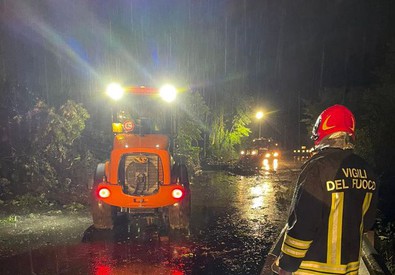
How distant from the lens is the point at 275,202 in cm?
1114

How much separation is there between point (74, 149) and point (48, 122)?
6.05 ft

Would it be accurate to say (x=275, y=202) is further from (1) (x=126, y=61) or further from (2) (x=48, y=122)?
(1) (x=126, y=61)

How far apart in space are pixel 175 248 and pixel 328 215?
4714mm

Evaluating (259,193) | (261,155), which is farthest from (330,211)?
(261,155)

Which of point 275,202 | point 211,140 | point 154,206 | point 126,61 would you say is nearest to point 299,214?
point 154,206

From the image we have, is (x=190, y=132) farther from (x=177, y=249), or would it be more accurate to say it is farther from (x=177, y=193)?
(x=177, y=249)

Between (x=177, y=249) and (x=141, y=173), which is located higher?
(x=141, y=173)

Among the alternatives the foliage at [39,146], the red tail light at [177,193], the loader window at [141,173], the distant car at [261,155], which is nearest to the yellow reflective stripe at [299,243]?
the red tail light at [177,193]

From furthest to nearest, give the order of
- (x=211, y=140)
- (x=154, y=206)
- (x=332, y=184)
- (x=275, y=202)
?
(x=211, y=140)
(x=275, y=202)
(x=154, y=206)
(x=332, y=184)

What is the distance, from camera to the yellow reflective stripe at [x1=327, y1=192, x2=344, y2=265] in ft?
8.45

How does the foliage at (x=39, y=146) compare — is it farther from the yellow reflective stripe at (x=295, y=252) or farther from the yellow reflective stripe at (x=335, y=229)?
the yellow reflective stripe at (x=335, y=229)

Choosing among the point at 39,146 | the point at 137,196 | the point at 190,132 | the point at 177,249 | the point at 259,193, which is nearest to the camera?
the point at 177,249

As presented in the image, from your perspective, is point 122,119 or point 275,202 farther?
point 275,202

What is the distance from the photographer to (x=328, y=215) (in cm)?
258
